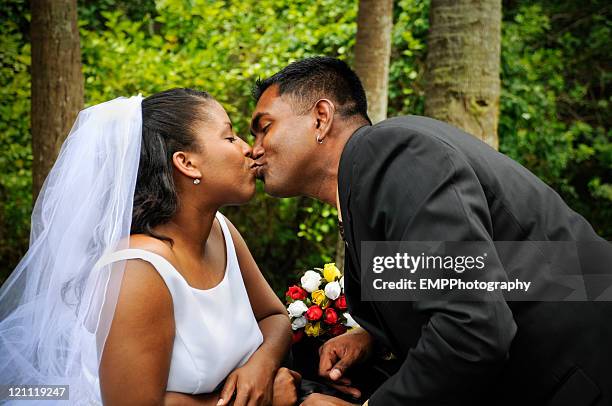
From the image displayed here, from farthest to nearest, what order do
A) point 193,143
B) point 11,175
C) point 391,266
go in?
point 11,175 < point 193,143 < point 391,266

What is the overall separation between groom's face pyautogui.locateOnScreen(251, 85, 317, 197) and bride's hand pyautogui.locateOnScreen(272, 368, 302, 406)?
2.57 ft

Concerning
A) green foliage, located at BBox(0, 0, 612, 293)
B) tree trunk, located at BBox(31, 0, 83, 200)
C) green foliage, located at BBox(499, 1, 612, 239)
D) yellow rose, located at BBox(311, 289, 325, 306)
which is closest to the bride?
yellow rose, located at BBox(311, 289, 325, 306)

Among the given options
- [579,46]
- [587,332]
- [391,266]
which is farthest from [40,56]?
[579,46]

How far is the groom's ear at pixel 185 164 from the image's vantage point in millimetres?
2957

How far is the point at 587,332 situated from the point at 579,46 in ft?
38.4

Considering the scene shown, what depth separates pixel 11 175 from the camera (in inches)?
320

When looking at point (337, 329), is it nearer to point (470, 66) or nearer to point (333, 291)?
point (333, 291)

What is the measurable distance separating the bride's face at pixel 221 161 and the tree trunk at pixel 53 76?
2.67 meters

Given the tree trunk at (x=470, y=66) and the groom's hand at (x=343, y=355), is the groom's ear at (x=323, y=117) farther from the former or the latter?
the tree trunk at (x=470, y=66)

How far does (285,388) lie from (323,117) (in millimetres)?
1156

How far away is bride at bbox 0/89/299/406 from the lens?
2686 mm

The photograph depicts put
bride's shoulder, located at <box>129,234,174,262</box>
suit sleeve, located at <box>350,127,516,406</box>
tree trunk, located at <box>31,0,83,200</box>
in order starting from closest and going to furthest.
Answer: suit sleeve, located at <box>350,127,516,406</box> → bride's shoulder, located at <box>129,234,174,262</box> → tree trunk, located at <box>31,0,83,200</box>

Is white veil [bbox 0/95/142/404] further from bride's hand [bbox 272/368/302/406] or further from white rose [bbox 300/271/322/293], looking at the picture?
white rose [bbox 300/271/322/293]

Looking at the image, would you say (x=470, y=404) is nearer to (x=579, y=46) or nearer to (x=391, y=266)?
(x=391, y=266)
